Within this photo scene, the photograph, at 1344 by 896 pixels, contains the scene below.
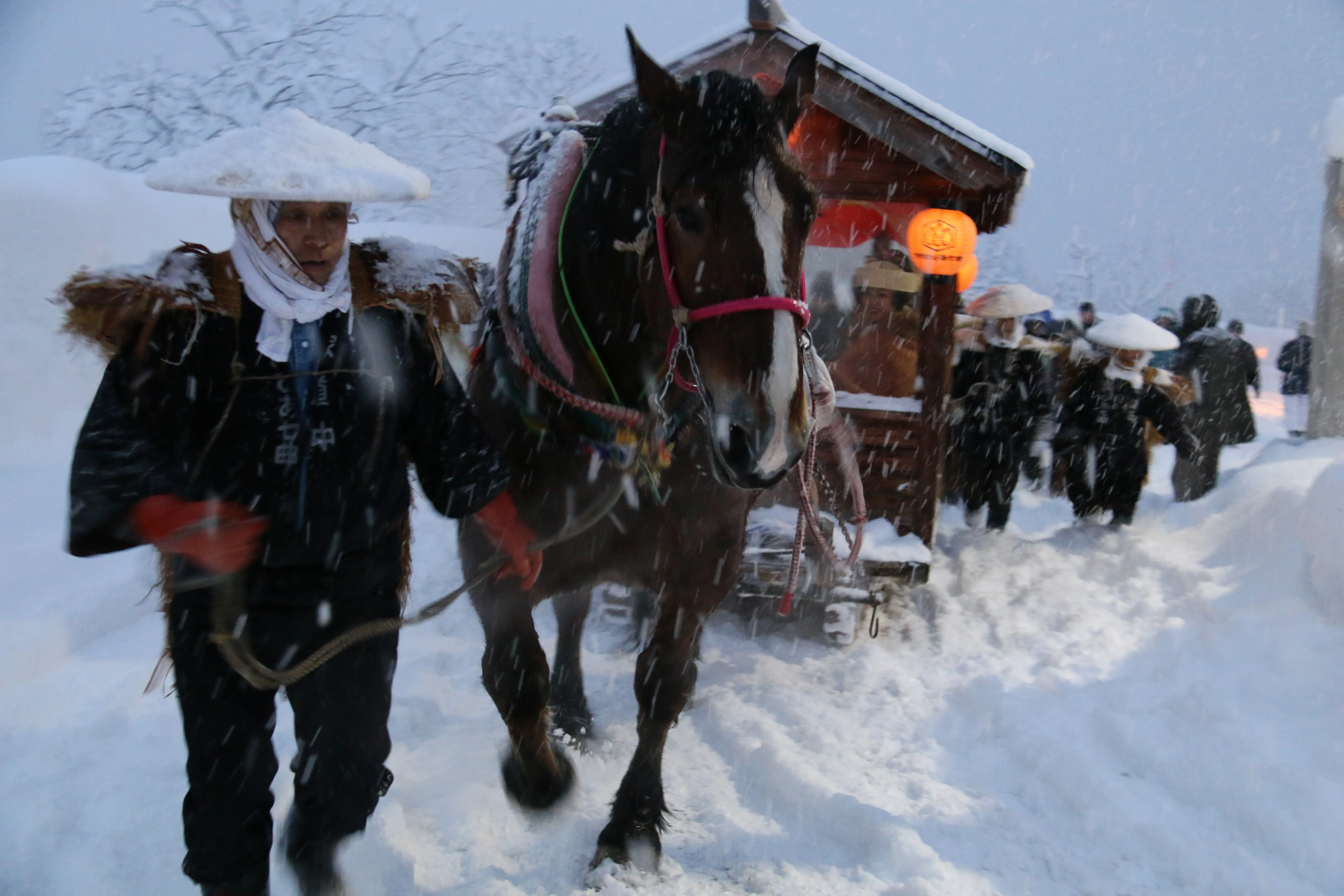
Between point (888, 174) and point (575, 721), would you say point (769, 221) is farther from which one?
point (888, 174)

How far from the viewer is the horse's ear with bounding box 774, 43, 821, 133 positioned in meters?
2.09

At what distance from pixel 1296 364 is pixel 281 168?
14.7 m

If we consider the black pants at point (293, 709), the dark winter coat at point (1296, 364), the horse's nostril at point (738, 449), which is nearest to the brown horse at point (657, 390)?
the horse's nostril at point (738, 449)

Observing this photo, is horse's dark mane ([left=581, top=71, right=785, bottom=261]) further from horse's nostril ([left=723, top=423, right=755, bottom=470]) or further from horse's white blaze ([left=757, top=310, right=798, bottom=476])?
horse's nostril ([left=723, top=423, right=755, bottom=470])

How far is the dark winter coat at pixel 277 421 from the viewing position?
1626 millimetres

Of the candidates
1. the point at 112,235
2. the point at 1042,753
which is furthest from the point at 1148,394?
the point at 112,235

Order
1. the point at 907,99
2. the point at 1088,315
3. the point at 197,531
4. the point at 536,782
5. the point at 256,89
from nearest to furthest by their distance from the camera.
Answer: the point at 197,531
the point at 536,782
the point at 907,99
the point at 1088,315
the point at 256,89

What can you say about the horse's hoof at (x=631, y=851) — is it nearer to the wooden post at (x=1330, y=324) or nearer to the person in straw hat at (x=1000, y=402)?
the person in straw hat at (x=1000, y=402)

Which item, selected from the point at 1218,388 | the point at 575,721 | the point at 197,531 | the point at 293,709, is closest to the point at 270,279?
the point at 197,531

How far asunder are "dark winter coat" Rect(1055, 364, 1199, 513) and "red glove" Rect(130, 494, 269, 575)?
22.4 ft

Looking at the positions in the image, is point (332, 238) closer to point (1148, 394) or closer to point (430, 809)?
point (430, 809)

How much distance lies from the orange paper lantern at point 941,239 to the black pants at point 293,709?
12.6 ft

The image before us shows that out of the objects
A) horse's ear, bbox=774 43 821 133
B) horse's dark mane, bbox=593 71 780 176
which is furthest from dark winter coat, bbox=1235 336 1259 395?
horse's dark mane, bbox=593 71 780 176

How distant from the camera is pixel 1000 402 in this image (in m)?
7.11
